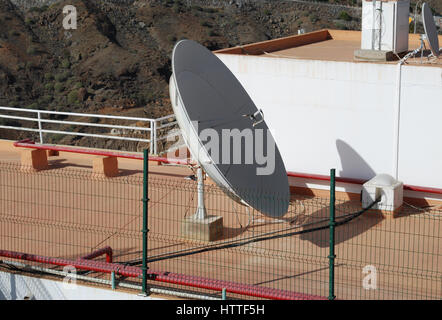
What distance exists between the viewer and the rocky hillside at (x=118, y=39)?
5327cm

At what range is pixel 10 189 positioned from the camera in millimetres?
14555

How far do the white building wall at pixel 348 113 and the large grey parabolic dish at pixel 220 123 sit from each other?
186 centimetres

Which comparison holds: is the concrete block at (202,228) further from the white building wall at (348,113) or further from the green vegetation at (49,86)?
the green vegetation at (49,86)

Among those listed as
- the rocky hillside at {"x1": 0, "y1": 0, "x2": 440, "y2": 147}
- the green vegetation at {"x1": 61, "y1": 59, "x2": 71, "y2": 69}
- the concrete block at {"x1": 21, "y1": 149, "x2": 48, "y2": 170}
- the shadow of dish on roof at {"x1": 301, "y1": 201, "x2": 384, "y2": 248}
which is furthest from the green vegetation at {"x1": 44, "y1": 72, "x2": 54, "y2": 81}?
the shadow of dish on roof at {"x1": 301, "y1": 201, "x2": 384, "y2": 248}

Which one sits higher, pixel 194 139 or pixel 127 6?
pixel 127 6

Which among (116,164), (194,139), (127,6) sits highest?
(127,6)

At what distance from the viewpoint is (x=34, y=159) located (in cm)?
1581

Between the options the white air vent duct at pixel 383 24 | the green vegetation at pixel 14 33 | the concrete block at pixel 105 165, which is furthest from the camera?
the green vegetation at pixel 14 33

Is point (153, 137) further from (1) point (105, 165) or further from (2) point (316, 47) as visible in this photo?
(2) point (316, 47)

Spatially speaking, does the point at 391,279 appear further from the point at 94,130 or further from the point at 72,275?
the point at 94,130

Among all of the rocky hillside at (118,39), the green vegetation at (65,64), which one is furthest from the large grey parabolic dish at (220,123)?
the green vegetation at (65,64)

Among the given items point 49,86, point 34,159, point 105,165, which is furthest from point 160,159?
point 49,86

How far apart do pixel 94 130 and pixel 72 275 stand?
1446 inches
